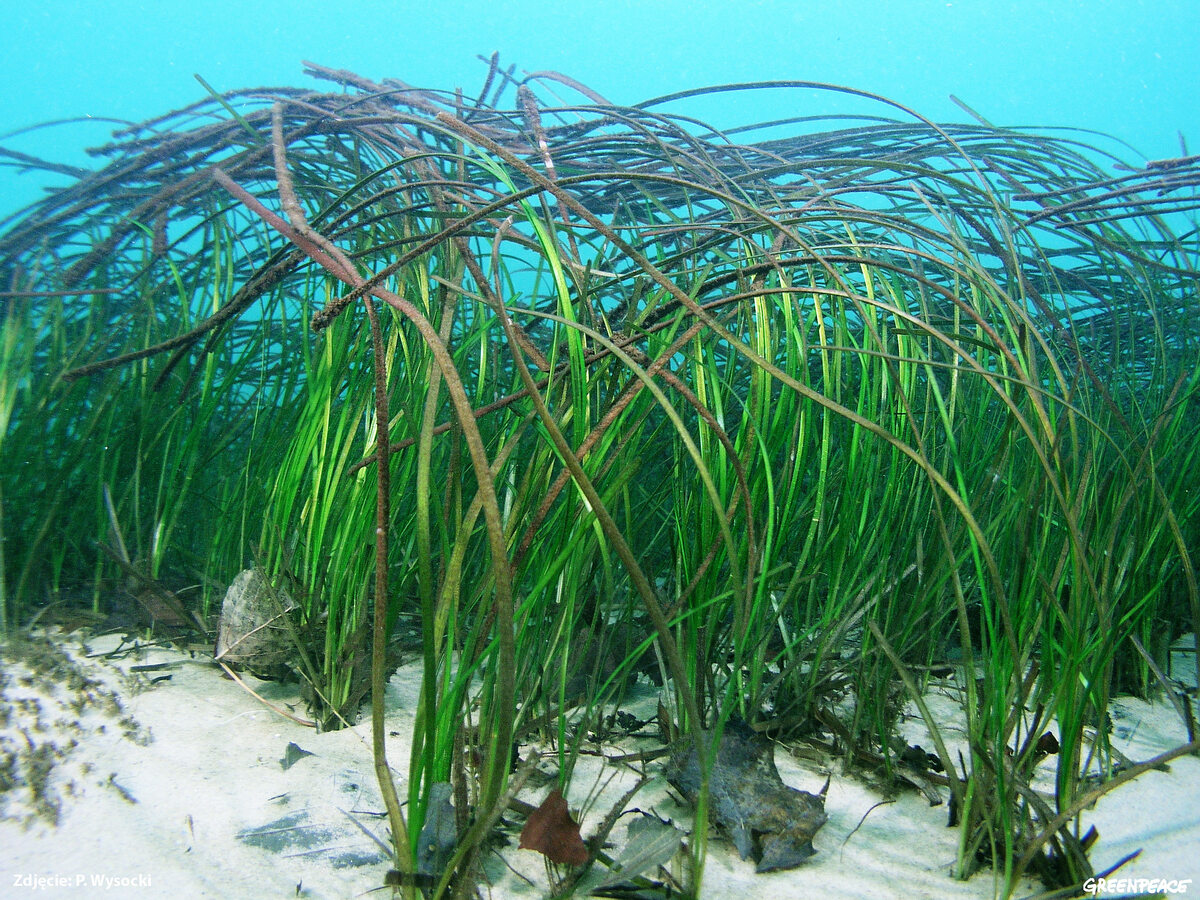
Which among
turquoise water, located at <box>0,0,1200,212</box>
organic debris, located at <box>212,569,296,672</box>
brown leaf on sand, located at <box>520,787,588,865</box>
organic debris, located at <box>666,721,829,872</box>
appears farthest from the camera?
turquoise water, located at <box>0,0,1200,212</box>

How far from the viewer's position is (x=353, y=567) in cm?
113

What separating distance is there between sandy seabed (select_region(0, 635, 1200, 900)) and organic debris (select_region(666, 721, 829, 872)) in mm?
24

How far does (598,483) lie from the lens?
95 centimetres

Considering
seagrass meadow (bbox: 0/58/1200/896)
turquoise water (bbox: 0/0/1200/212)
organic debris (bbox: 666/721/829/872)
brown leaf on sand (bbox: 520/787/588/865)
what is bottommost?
organic debris (bbox: 666/721/829/872)

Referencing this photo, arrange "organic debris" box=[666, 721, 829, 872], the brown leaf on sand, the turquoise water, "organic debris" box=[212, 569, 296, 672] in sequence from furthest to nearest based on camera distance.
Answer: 1. the turquoise water
2. "organic debris" box=[212, 569, 296, 672]
3. "organic debris" box=[666, 721, 829, 872]
4. the brown leaf on sand

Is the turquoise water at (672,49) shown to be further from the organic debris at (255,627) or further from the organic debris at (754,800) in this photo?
the organic debris at (754,800)

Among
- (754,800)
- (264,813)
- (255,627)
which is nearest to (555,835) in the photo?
(754,800)

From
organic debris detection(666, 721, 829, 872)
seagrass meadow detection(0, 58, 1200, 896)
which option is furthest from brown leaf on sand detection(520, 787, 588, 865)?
organic debris detection(666, 721, 829, 872)

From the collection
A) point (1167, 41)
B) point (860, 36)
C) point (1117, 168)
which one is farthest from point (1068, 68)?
point (1117, 168)

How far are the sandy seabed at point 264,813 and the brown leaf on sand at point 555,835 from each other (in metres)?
0.05

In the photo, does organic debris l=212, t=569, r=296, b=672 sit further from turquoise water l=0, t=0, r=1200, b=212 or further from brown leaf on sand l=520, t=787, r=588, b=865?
turquoise water l=0, t=0, r=1200, b=212

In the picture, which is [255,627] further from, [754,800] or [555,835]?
[754,800]

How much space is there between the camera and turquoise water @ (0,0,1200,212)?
5478 centimetres

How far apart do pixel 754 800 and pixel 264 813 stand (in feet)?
2.26
